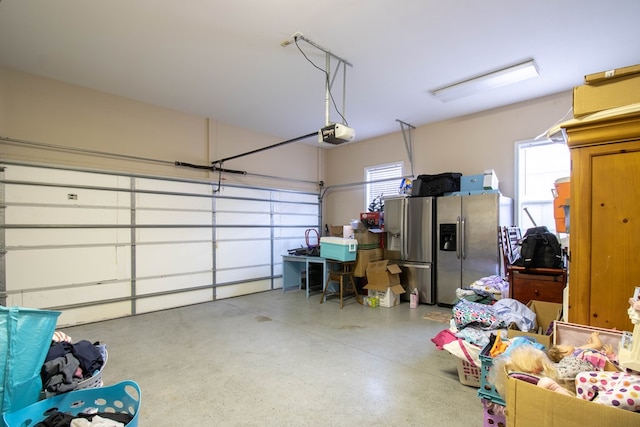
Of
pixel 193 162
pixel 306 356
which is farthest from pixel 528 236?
pixel 193 162

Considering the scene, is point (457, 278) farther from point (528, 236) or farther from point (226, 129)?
point (226, 129)

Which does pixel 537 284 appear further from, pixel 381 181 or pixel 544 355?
pixel 381 181

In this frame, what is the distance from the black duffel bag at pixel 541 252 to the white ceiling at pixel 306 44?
2008 mm

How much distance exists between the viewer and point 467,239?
4602mm

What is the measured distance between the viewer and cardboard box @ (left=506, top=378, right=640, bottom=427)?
37.0 inches

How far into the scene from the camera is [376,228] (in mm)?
5523

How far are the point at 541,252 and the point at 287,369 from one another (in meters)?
2.64

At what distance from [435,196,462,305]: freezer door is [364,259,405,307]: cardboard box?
64cm

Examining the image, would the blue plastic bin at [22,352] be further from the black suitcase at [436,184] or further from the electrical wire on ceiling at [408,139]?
the electrical wire on ceiling at [408,139]

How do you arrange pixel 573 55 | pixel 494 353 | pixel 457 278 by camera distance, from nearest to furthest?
pixel 494 353, pixel 573 55, pixel 457 278

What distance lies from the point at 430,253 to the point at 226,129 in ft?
14.2

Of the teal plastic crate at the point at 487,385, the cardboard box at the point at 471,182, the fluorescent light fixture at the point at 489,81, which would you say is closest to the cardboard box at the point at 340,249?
the cardboard box at the point at 471,182

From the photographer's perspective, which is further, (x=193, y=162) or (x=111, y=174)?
(x=193, y=162)

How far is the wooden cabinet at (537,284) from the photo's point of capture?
8.89ft
